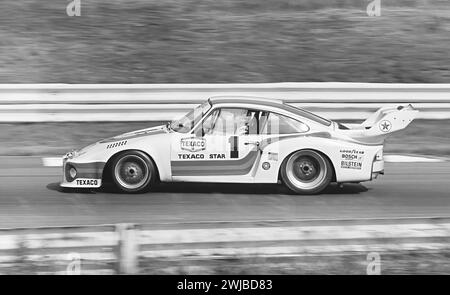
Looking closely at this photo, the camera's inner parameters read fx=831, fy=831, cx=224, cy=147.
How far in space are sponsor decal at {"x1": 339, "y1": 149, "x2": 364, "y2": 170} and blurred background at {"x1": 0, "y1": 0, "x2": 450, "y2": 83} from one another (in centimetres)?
629

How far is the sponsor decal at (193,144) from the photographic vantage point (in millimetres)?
9844

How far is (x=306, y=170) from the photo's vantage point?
32.8ft

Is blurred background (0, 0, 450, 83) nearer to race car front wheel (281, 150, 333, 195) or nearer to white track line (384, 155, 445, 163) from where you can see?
white track line (384, 155, 445, 163)

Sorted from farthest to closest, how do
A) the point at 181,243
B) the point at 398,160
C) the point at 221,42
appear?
the point at 221,42, the point at 398,160, the point at 181,243

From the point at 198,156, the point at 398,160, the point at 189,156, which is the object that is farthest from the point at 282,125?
the point at 398,160

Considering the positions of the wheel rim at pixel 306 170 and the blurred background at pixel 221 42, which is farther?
the blurred background at pixel 221 42

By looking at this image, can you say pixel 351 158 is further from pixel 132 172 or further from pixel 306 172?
pixel 132 172

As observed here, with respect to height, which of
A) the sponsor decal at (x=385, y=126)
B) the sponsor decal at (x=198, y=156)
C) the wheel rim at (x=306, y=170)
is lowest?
the wheel rim at (x=306, y=170)

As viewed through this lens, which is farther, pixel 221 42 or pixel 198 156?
pixel 221 42

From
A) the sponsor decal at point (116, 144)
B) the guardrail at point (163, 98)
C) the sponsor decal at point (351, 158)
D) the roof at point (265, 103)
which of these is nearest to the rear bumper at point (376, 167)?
the sponsor decal at point (351, 158)

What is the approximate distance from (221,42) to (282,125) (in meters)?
7.67

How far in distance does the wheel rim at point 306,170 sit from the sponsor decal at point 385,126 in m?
0.81

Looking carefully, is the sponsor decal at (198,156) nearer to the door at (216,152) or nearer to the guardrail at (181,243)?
the door at (216,152)

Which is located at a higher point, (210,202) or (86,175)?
(86,175)
